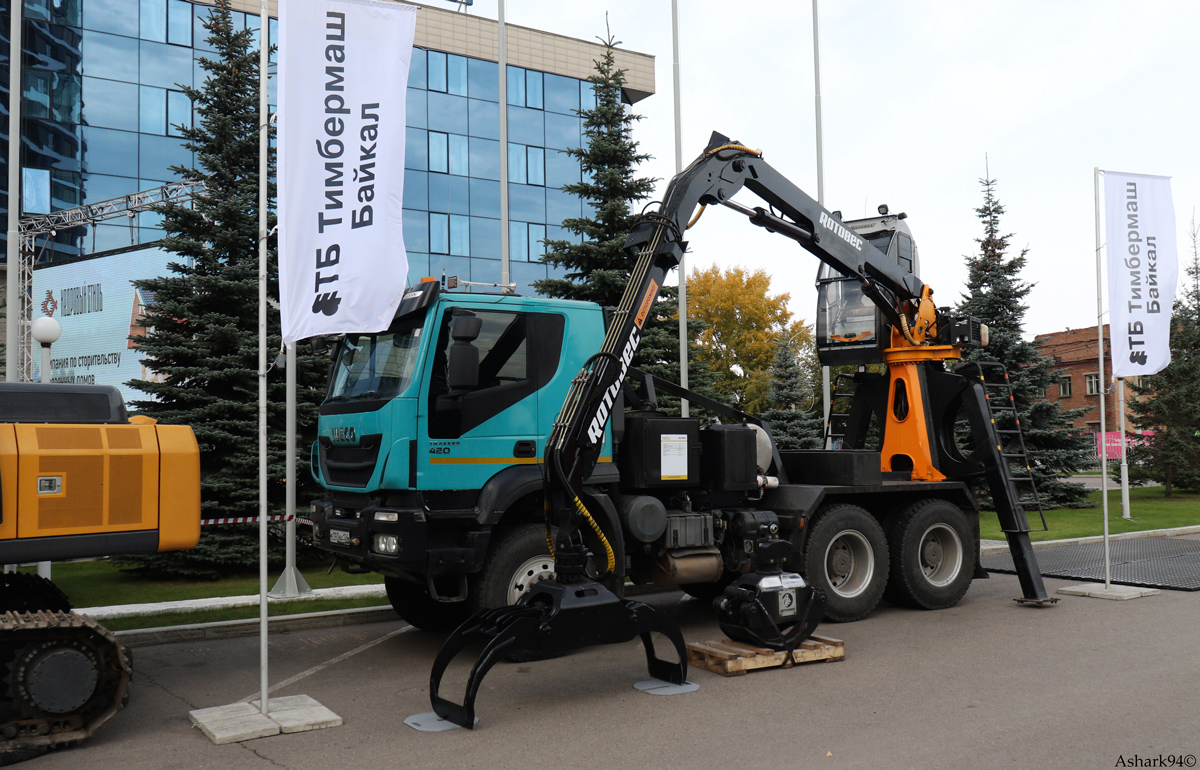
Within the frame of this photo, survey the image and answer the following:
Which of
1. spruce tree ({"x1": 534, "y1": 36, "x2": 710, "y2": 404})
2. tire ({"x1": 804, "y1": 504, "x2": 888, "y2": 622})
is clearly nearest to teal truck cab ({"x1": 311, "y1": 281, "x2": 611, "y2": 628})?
tire ({"x1": 804, "y1": 504, "x2": 888, "y2": 622})

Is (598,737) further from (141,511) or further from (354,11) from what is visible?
(354,11)

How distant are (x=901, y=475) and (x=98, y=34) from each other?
30.1 meters

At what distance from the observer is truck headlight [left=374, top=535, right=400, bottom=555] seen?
7676 mm

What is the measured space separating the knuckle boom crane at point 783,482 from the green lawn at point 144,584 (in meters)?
4.15

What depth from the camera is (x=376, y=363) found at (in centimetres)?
849

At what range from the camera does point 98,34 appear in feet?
99.4

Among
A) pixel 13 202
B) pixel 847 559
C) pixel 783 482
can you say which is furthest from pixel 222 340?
pixel 847 559

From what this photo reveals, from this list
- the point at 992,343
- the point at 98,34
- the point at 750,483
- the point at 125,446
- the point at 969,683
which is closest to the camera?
the point at 125,446

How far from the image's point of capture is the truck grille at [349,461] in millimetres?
8055

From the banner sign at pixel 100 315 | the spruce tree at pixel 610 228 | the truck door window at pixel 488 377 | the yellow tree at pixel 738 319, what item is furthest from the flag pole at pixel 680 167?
the yellow tree at pixel 738 319

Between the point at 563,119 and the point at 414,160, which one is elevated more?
the point at 563,119

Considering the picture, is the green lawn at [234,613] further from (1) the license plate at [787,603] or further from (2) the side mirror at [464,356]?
(1) the license plate at [787,603]

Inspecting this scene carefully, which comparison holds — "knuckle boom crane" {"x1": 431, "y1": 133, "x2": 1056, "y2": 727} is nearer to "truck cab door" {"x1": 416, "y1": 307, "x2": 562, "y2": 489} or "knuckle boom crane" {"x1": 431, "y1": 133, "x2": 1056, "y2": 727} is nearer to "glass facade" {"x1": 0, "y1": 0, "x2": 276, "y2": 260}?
"truck cab door" {"x1": 416, "y1": 307, "x2": 562, "y2": 489}

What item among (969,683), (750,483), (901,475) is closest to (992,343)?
(901,475)
